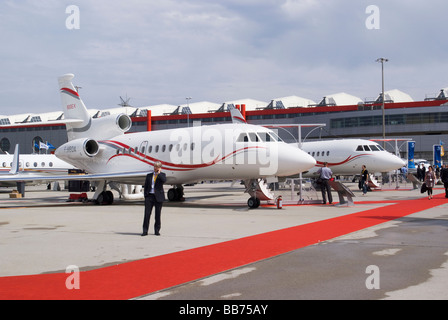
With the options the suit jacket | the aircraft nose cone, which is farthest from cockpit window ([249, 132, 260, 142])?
the aircraft nose cone

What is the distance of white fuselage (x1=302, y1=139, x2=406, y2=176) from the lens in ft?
97.1

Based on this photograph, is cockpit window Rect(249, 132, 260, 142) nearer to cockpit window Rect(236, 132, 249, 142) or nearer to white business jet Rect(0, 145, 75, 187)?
cockpit window Rect(236, 132, 249, 142)

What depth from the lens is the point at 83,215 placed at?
52.5ft

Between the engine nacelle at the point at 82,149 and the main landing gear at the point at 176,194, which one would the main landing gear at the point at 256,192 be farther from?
the engine nacelle at the point at 82,149

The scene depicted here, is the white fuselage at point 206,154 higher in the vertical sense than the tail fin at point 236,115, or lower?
lower

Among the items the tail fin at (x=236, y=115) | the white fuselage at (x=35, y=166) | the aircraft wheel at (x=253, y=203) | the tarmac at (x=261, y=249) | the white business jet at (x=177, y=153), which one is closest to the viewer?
the tarmac at (x=261, y=249)

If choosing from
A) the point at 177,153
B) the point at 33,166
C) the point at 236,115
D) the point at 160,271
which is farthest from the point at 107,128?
the point at 160,271

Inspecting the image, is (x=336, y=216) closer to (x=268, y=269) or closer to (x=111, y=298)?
(x=268, y=269)

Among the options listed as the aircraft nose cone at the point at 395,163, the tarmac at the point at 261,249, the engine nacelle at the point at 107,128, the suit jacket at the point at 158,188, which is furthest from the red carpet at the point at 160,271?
the aircraft nose cone at the point at 395,163

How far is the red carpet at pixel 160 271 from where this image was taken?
5.79 meters

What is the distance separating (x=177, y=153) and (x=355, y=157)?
14.9m

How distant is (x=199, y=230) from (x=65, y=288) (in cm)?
580

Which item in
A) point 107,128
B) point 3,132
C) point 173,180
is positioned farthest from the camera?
point 3,132
